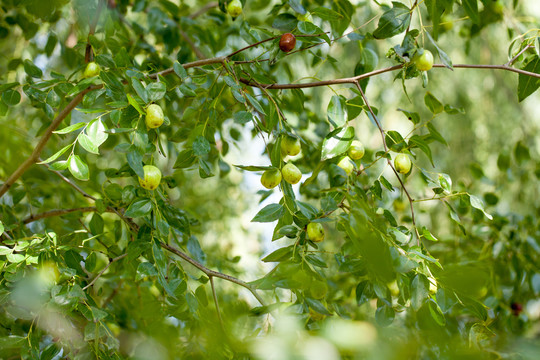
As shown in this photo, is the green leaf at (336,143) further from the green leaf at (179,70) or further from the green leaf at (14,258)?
the green leaf at (14,258)

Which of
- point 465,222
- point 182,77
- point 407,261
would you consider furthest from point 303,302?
point 465,222

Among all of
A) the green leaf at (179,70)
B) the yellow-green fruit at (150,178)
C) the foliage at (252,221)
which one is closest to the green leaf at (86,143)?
the foliage at (252,221)

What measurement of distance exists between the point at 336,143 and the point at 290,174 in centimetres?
11

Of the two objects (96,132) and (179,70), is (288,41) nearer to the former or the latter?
(179,70)

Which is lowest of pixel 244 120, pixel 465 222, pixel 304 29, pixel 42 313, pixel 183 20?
pixel 465 222

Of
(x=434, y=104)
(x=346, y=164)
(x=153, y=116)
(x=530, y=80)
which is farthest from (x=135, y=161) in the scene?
(x=530, y=80)

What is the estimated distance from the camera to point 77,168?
0.83m

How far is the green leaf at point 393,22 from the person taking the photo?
0.97m

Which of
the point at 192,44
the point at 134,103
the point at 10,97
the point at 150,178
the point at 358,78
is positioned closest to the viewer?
the point at 134,103

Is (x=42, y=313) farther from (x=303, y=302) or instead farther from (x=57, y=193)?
(x=57, y=193)

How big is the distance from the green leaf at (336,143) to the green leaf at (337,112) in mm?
18

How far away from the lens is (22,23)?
1.53 metres

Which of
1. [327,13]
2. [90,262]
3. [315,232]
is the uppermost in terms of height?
[327,13]

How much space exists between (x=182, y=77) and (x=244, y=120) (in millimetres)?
149
